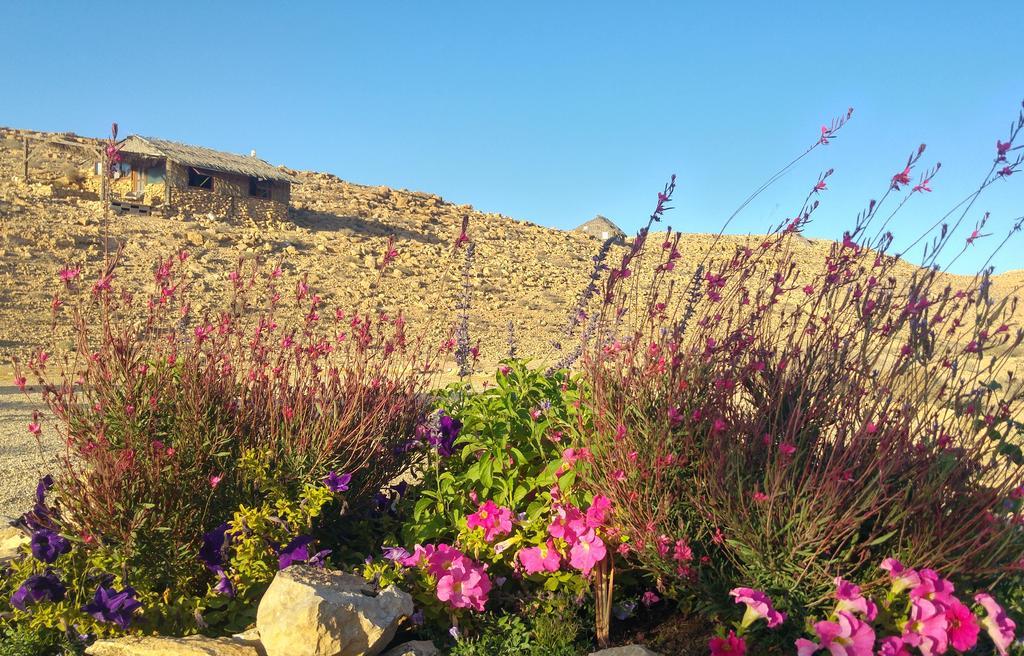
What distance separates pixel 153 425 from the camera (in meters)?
3.24

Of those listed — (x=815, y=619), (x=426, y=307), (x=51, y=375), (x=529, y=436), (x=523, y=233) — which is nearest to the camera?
(x=815, y=619)

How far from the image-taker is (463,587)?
284 cm

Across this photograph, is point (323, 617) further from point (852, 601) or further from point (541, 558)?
point (852, 601)

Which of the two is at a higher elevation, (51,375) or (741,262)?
(741,262)

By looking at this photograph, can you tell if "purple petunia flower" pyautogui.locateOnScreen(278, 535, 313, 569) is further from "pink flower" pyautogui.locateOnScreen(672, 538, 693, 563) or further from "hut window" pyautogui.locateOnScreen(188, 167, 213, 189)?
"hut window" pyautogui.locateOnScreen(188, 167, 213, 189)

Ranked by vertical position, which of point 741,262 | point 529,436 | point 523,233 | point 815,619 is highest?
point 523,233

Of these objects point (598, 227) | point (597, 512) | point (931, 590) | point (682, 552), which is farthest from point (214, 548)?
point (598, 227)

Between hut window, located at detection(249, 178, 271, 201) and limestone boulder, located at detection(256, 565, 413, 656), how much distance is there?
28.0m

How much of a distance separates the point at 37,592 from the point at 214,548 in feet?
2.05

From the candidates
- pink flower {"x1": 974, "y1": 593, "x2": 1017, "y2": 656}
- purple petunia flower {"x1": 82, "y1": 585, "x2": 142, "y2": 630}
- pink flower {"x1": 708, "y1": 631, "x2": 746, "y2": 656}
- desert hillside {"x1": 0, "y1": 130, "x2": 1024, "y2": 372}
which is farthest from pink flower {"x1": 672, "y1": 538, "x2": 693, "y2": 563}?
desert hillside {"x1": 0, "y1": 130, "x2": 1024, "y2": 372}

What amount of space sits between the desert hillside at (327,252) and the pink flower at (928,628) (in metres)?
11.1

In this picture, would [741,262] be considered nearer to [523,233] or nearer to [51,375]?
[51,375]

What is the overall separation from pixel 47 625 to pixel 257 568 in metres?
0.76

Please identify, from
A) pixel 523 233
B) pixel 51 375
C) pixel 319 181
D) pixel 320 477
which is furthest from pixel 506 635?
pixel 319 181
